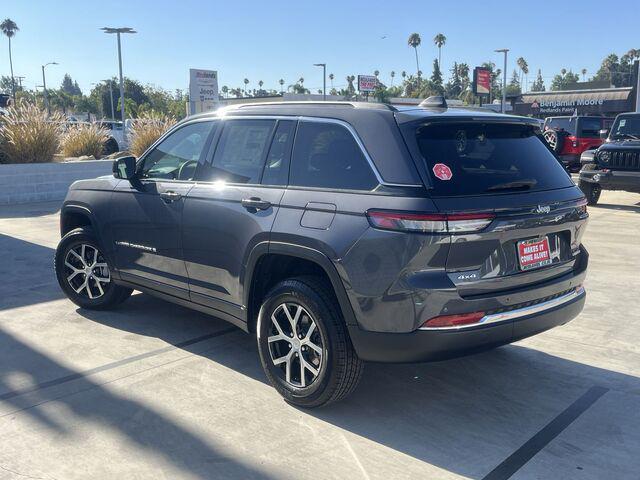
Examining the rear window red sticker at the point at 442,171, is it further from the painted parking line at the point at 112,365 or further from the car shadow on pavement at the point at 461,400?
the painted parking line at the point at 112,365

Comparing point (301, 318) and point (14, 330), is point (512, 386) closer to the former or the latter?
point (301, 318)

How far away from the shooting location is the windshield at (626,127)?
523 inches

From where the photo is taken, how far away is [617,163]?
12.4 m

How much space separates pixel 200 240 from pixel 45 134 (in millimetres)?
11842

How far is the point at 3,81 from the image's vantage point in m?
131

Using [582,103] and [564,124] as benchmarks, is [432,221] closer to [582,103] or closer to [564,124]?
[564,124]

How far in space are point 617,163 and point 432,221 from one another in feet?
34.5

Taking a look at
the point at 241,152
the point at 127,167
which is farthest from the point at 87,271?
the point at 241,152

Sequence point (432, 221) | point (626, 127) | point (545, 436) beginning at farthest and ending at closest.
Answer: point (626, 127) → point (545, 436) → point (432, 221)

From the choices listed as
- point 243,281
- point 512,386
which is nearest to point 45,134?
point 243,281

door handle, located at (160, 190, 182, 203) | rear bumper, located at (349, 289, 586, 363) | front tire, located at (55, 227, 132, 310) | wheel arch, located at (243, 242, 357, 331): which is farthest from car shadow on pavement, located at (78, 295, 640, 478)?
door handle, located at (160, 190, 182, 203)

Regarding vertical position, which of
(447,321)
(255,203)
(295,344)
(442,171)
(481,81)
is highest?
(481,81)

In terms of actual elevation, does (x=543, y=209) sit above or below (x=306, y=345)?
above

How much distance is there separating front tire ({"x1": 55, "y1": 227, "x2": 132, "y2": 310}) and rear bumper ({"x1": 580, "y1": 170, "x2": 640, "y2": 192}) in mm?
9873
